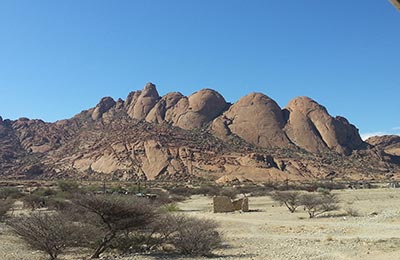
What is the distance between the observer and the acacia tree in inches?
693

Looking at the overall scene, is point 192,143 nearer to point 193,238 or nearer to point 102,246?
point 193,238

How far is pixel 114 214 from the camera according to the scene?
58.7ft

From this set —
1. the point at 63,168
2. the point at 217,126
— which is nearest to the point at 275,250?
the point at 63,168

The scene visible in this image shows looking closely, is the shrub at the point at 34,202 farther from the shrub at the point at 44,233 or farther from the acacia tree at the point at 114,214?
the shrub at the point at 44,233

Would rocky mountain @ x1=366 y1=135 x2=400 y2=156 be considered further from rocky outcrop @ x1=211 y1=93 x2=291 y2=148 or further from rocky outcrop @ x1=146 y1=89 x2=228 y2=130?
rocky outcrop @ x1=146 y1=89 x2=228 y2=130

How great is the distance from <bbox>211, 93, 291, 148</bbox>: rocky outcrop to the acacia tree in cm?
12234

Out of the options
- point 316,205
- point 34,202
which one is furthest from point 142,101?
point 316,205

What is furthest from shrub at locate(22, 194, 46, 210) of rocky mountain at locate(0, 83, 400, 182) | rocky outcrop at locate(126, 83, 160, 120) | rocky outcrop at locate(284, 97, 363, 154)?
rocky outcrop at locate(126, 83, 160, 120)

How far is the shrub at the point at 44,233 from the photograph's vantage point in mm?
16750

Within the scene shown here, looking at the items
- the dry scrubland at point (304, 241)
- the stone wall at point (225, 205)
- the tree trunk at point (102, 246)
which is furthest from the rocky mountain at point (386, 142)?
the tree trunk at point (102, 246)

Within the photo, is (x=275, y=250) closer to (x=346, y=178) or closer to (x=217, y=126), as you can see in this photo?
(x=346, y=178)

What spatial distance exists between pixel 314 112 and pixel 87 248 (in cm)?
14533

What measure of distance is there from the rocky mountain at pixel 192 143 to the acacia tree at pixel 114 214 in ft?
284

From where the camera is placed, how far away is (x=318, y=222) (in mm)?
29703
